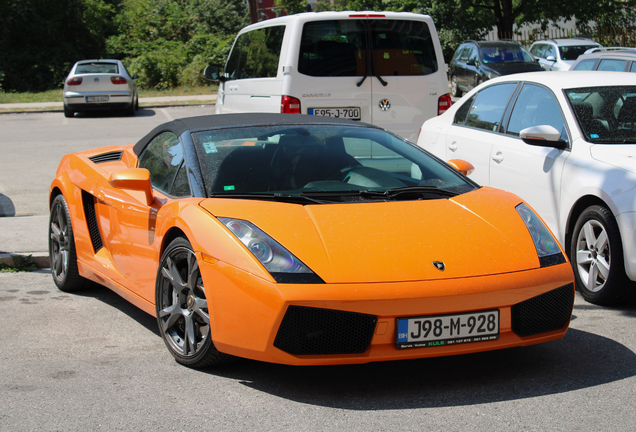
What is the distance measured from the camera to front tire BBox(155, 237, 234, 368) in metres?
3.58

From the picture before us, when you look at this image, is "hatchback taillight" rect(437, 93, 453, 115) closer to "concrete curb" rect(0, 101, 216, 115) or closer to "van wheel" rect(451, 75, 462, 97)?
"concrete curb" rect(0, 101, 216, 115)

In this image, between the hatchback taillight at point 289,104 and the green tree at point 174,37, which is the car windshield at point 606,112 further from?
the green tree at point 174,37

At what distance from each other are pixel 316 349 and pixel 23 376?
1499mm

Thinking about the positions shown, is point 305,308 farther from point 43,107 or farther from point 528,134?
point 43,107

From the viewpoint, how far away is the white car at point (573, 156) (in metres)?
4.75

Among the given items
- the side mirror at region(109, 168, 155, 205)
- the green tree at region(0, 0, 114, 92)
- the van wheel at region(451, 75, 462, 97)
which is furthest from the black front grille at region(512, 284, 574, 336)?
the green tree at region(0, 0, 114, 92)

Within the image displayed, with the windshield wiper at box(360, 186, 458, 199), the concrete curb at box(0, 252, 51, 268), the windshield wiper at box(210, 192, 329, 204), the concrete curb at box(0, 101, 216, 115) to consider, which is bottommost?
the concrete curb at box(0, 252, 51, 268)

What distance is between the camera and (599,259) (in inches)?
192

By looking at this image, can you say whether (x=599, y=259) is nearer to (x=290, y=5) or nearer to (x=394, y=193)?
(x=394, y=193)

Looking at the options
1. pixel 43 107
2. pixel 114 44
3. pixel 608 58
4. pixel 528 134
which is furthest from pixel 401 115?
pixel 114 44

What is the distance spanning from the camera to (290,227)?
3.51 m

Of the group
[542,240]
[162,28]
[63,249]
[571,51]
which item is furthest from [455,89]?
[542,240]

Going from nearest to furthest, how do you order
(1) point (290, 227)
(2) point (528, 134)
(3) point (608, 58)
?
(1) point (290, 227) < (2) point (528, 134) < (3) point (608, 58)

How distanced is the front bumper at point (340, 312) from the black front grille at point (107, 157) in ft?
7.40
